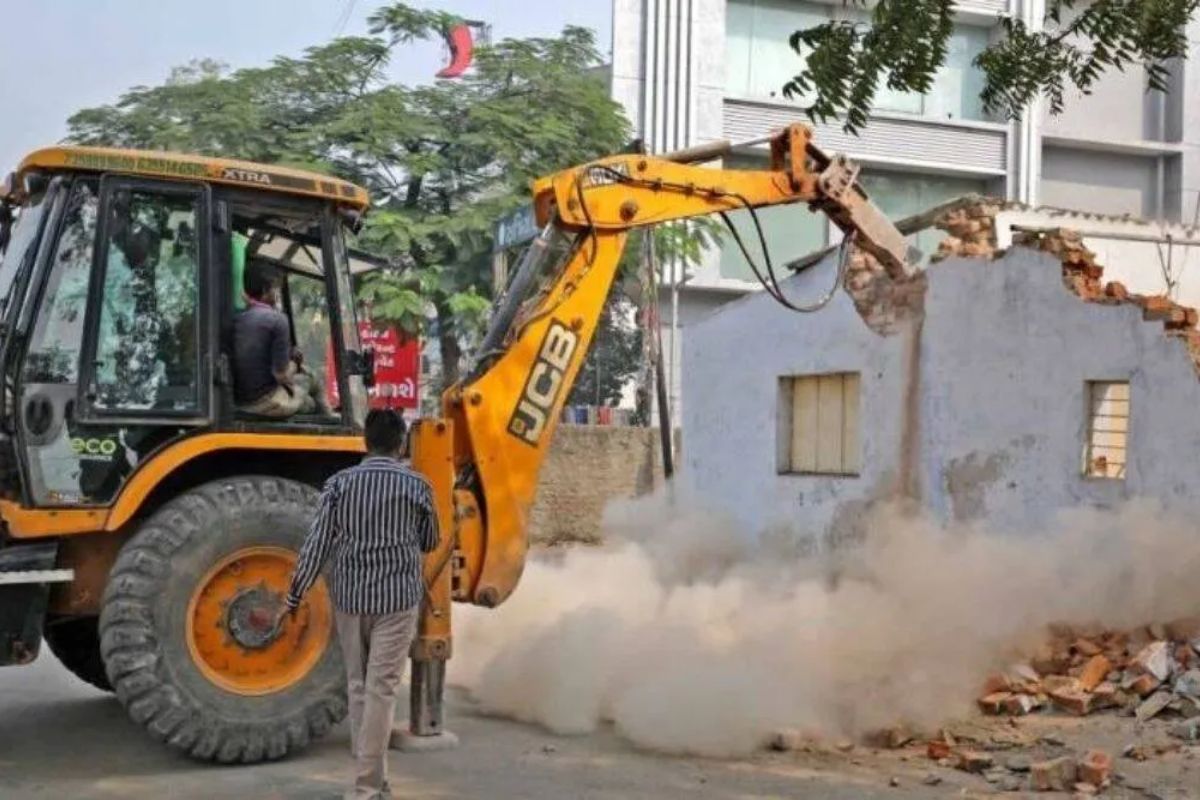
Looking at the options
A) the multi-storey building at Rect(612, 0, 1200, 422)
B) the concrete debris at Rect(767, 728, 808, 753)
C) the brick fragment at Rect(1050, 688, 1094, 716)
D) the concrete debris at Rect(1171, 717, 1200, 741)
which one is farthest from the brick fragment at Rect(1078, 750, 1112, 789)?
the multi-storey building at Rect(612, 0, 1200, 422)

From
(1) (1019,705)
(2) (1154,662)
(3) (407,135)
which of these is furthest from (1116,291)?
(3) (407,135)

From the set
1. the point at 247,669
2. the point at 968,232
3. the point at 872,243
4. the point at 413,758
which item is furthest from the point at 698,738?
the point at 968,232

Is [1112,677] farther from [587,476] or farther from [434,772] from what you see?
[587,476]

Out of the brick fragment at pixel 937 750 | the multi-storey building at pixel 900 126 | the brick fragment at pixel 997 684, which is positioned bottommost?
the brick fragment at pixel 937 750

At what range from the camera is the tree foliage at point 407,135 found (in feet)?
54.5

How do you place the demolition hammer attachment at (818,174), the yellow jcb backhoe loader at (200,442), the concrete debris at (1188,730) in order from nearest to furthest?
the yellow jcb backhoe loader at (200,442)
the concrete debris at (1188,730)
the demolition hammer attachment at (818,174)

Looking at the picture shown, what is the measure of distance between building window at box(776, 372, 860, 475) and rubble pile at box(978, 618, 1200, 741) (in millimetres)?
4645

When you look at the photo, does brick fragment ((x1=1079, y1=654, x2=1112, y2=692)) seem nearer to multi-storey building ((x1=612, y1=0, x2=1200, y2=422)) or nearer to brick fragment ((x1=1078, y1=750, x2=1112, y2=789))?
brick fragment ((x1=1078, y1=750, x2=1112, y2=789))

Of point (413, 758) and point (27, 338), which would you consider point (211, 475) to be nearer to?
point (27, 338)

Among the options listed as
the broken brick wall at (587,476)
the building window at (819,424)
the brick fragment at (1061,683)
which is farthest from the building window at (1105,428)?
the broken brick wall at (587,476)

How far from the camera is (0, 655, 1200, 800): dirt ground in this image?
663 centimetres

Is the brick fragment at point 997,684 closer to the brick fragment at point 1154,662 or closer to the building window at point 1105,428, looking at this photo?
the brick fragment at point 1154,662

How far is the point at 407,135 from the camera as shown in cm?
1703

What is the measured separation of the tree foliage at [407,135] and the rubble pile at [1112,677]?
961 cm
